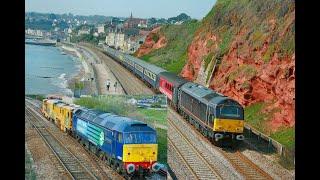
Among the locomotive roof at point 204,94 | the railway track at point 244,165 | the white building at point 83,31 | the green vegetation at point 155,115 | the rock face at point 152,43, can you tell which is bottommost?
the railway track at point 244,165

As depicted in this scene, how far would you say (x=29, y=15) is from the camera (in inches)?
222

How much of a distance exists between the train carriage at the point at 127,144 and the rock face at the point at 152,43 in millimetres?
1463

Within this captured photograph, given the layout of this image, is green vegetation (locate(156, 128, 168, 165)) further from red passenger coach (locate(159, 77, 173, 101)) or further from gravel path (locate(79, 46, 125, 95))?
red passenger coach (locate(159, 77, 173, 101))

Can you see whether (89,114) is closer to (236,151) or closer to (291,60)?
(236,151)

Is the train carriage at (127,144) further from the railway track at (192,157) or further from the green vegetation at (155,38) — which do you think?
the green vegetation at (155,38)

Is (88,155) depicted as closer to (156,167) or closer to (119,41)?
(156,167)

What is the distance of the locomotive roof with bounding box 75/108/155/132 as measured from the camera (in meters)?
5.58

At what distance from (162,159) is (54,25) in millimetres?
A: 1971

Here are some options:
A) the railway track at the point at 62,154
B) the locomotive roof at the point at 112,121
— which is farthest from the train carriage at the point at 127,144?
the railway track at the point at 62,154

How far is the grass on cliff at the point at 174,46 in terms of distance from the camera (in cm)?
697

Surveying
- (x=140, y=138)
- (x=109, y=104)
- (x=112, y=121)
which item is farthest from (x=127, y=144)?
(x=109, y=104)
